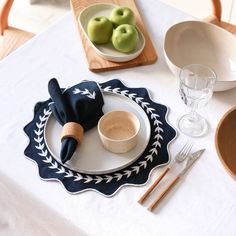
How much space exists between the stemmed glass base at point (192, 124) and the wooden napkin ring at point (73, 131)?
8.9 inches

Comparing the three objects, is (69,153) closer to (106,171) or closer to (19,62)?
(106,171)

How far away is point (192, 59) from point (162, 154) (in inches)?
13.5

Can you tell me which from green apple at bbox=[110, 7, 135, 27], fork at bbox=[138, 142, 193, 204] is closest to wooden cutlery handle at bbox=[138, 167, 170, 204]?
fork at bbox=[138, 142, 193, 204]

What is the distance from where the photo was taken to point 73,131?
2.86 feet

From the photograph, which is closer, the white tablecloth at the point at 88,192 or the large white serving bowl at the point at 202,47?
the white tablecloth at the point at 88,192

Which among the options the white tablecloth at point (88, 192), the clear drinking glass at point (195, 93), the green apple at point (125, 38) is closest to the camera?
the white tablecloth at point (88, 192)

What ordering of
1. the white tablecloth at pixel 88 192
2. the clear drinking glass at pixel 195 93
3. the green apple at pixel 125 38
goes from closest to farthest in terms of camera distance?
the white tablecloth at pixel 88 192
the clear drinking glass at pixel 195 93
the green apple at pixel 125 38

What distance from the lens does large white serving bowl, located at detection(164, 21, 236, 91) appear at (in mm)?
1091

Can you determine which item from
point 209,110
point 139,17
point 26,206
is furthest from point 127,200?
point 139,17

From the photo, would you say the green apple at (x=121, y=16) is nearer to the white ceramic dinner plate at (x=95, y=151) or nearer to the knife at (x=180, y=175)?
the white ceramic dinner plate at (x=95, y=151)

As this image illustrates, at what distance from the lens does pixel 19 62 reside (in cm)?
110

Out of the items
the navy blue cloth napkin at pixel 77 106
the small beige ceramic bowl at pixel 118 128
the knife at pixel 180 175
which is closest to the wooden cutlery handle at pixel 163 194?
the knife at pixel 180 175

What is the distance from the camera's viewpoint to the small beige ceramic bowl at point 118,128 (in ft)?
2.87

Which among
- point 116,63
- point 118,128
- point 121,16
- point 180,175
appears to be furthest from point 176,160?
point 121,16
